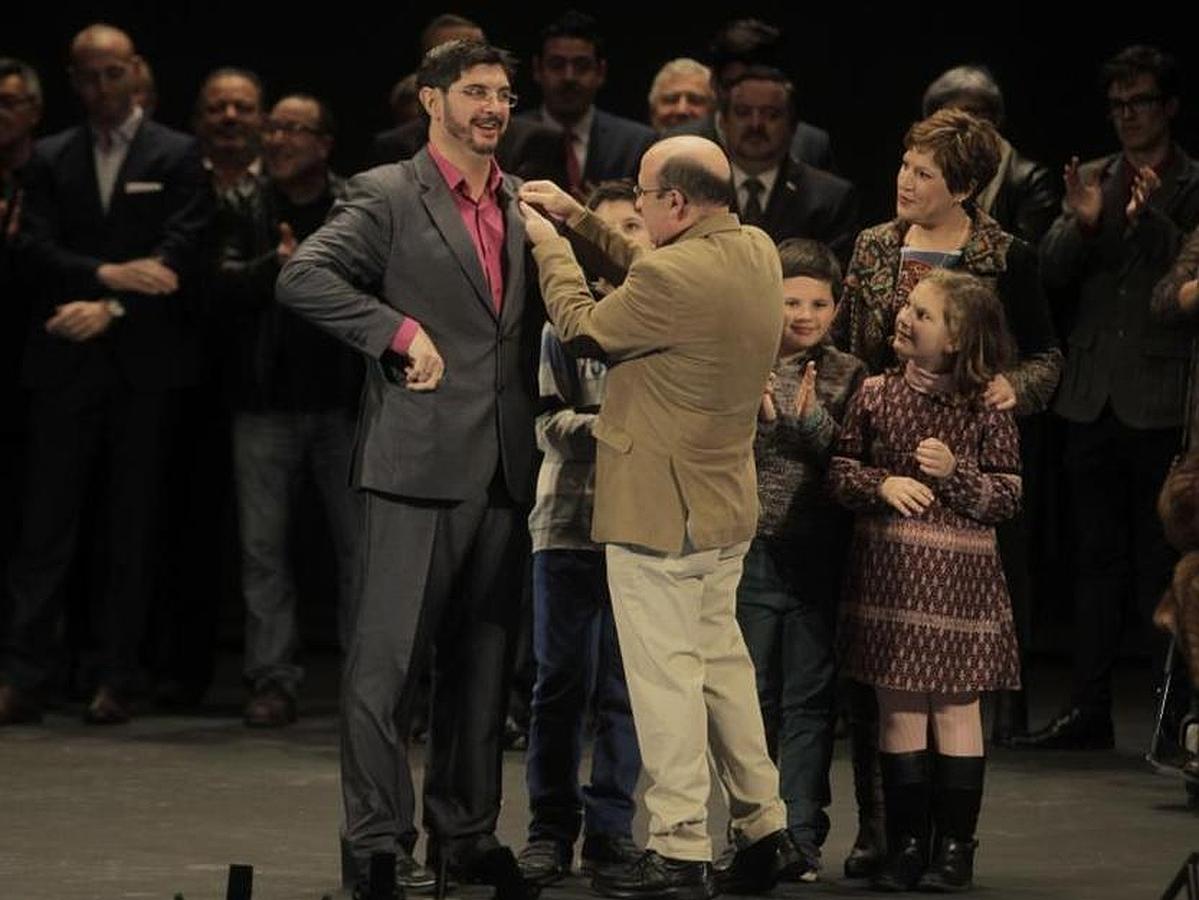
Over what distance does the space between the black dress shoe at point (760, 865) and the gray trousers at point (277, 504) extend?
9.17ft

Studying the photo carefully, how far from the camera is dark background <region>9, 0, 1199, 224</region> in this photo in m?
9.76

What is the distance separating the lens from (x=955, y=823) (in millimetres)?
5875

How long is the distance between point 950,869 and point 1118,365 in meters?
2.44

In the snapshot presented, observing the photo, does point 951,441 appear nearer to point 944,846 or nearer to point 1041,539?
point 944,846

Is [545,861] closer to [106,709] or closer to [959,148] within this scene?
[959,148]

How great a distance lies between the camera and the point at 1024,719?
8.00 m

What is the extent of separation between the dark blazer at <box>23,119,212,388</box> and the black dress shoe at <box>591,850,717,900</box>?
3079 millimetres

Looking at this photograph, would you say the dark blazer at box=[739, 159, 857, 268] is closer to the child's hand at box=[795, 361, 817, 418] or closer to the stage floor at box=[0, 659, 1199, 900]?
the stage floor at box=[0, 659, 1199, 900]

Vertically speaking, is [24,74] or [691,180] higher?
[24,74]

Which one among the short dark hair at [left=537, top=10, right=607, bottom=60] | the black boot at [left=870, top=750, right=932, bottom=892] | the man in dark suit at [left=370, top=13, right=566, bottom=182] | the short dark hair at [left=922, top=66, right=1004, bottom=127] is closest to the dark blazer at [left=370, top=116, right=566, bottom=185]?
the man in dark suit at [left=370, top=13, right=566, bottom=182]

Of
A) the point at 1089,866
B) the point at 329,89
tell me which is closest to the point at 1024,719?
the point at 1089,866

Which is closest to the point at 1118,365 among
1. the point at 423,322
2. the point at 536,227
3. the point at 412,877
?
the point at 536,227

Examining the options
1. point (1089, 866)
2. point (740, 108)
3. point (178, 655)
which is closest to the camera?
point (1089, 866)

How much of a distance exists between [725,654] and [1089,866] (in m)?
1.02
